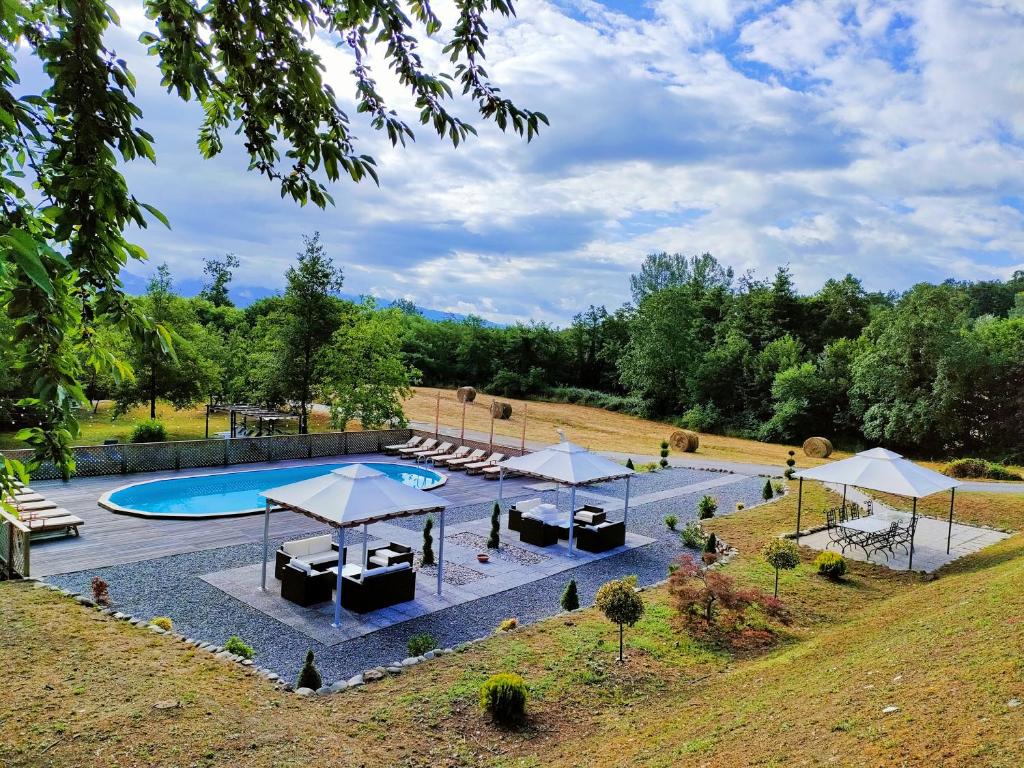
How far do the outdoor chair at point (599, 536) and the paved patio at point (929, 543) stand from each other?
3999 mm

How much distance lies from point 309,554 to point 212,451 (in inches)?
429

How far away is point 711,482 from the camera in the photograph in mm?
21234

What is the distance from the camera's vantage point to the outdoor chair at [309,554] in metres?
10.6

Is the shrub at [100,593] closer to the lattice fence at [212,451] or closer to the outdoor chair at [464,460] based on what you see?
the lattice fence at [212,451]

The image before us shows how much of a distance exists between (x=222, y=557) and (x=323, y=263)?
608 inches

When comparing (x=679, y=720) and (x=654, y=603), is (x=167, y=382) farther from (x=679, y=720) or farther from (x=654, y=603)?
(x=679, y=720)

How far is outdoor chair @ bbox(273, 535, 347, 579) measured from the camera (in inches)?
418

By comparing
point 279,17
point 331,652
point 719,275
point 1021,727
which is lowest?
point 331,652

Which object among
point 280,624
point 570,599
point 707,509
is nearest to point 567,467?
point 570,599

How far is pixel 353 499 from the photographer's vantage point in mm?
9867

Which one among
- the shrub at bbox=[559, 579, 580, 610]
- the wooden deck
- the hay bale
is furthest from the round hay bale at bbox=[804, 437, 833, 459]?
Result: the shrub at bbox=[559, 579, 580, 610]

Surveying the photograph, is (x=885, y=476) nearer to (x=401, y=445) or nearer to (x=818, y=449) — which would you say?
(x=401, y=445)

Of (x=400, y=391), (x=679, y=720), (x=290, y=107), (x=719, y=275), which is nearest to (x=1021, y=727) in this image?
(x=679, y=720)

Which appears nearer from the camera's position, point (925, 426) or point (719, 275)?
point (925, 426)
